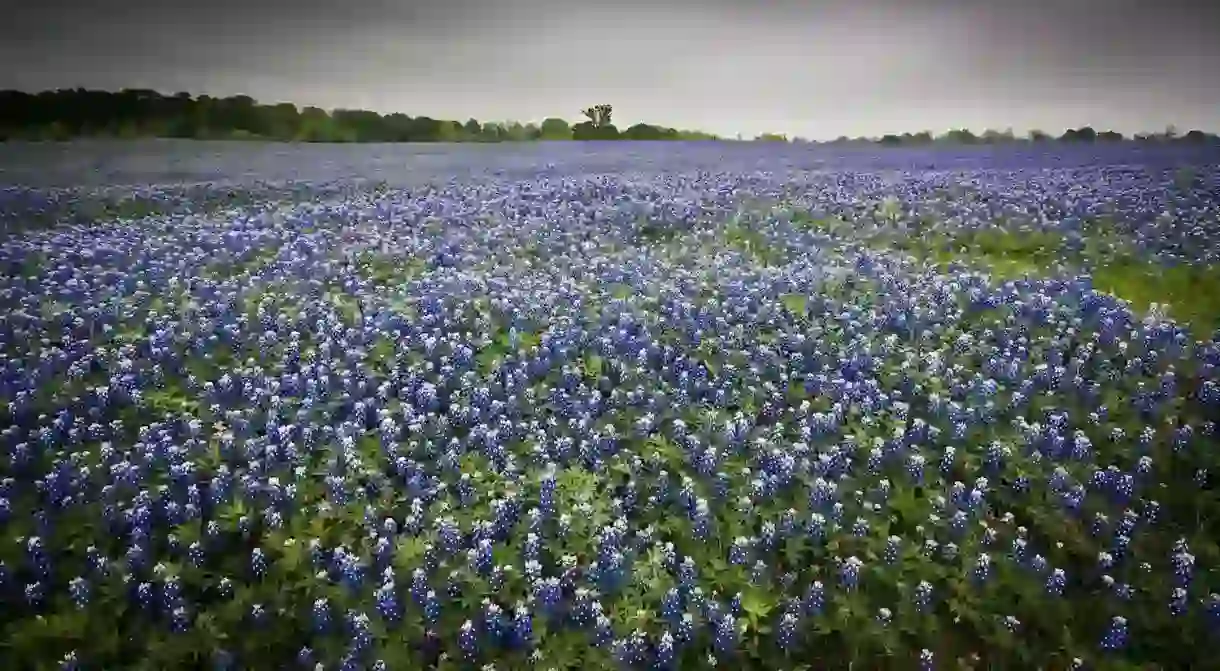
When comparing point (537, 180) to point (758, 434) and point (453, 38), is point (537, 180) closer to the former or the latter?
point (453, 38)

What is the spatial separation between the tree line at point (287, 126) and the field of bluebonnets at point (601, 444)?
0.10m

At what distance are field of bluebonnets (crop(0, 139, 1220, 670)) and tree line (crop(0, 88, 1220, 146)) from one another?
10cm

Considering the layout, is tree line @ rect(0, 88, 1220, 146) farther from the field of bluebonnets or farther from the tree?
the field of bluebonnets

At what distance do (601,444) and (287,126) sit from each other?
1.56 meters

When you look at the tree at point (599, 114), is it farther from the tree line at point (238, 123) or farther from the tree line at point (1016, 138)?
the tree line at point (1016, 138)

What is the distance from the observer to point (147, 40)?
2629mm

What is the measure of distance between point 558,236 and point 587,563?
2.02m

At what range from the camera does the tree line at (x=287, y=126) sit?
264 centimetres

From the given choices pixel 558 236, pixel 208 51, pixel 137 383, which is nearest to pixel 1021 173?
pixel 558 236

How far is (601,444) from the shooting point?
229 centimetres

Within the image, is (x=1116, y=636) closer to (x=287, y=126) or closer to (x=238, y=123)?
(x=287, y=126)

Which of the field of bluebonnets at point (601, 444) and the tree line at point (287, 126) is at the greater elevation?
the tree line at point (287, 126)

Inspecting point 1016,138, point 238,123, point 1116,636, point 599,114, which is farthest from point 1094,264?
point 238,123

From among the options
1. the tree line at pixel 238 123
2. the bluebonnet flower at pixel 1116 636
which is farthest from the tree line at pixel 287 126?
the bluebonnet flower at pixel 1116 636
